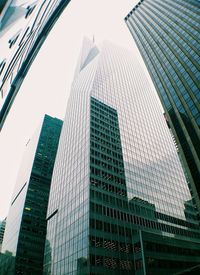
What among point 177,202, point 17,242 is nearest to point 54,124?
point 17,242

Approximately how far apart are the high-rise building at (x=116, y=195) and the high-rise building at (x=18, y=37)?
55.5 m

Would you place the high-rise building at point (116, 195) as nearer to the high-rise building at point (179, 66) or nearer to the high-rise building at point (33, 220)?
the high-rise building at point (179, 66)

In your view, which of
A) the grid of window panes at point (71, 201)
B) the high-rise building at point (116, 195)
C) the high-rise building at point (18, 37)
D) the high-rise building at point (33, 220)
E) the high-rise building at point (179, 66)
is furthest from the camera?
the high-rise building at point (33, 220)

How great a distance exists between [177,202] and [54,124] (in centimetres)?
11355

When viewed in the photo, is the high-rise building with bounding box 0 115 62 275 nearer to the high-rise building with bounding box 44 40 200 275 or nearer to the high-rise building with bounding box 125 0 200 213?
the high-rise building with bounding box 44 40 200 275

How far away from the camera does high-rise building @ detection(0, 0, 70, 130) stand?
5.24 meters

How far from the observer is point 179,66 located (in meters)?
69.0

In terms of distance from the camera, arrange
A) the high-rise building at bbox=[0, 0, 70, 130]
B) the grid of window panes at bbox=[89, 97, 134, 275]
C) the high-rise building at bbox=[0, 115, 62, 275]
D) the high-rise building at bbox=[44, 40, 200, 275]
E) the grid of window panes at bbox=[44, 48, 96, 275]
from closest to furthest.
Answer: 1. the high-rise building at bbox=[0, 0, 70, 130]
2. the grid of window panes at bbox=[89, 97, 134, 275]
3. the high-rise building at bbox=[44, 40, 200, 275]
4. the grid of window panes at bbox=[44, 48, 96, 275]
5. the high-rise building at bbox=[0, 115, 62, 275]

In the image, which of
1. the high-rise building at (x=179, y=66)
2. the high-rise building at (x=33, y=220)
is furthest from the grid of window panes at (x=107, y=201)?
the high-rise building at (x=33, y=220)

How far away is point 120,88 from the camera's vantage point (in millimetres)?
131750

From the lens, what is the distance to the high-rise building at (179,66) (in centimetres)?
5534

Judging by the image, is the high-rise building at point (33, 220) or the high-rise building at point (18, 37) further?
the high-rise building at point (33, 220)

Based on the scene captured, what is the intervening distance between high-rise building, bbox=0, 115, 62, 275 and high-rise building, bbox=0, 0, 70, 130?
115 meters

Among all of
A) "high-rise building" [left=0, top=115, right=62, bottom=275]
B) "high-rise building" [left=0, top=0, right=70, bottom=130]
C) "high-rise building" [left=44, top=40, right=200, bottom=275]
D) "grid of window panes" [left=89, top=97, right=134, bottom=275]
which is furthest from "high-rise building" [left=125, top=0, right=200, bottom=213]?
"high-rise building" [left=0, top=115, right=62, bottom=275]
